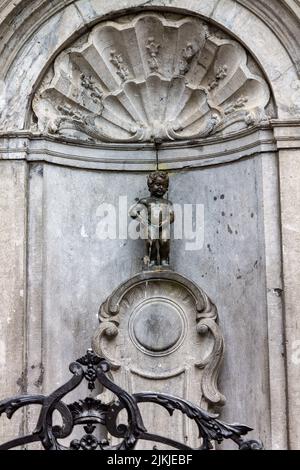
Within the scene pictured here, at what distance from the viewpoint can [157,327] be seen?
8.44 metres

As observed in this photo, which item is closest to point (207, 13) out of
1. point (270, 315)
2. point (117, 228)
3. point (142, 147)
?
point (142, 147)

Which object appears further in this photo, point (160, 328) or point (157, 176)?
point (157, 176)

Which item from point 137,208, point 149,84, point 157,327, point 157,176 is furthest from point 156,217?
point 149,84

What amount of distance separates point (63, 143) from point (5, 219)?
855mm

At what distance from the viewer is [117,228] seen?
350 inches

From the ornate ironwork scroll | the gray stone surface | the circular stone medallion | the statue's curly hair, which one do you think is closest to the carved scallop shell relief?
the statue's curly hair

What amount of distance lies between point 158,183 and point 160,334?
120cm

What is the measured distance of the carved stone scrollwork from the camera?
8266 mm

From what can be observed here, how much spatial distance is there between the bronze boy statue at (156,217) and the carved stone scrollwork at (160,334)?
7.7 inches

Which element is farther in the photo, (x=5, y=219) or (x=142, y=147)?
(x=142, y=147)

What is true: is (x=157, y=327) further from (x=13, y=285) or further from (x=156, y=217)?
→ (x=13, y=285)

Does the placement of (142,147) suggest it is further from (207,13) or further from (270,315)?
(270,315)

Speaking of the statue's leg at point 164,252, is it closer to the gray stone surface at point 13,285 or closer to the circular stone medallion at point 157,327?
the circular stone medallion at point 157,327

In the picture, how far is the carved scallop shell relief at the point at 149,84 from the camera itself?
28.3 ft
